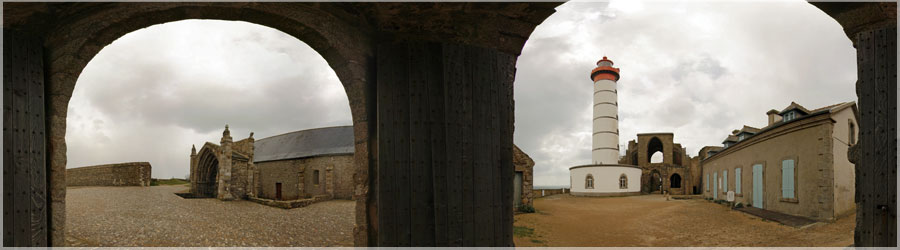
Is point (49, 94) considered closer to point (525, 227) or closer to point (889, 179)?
point (889, 179)

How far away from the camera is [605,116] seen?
26828mm

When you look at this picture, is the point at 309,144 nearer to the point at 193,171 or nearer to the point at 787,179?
the point at 193,171

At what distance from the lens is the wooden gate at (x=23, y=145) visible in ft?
11.5

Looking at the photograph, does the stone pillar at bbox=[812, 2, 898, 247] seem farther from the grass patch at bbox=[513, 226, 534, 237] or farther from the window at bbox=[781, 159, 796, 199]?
the window at bbox=[781, 159, 796, 199]

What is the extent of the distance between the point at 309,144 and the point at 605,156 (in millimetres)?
18129

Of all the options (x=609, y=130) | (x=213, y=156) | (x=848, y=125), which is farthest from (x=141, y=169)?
(x=848, y=125)

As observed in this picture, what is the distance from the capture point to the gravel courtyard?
755cm

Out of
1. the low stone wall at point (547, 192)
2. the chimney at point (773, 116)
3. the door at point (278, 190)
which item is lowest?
the low stone wall at point (547, 192)

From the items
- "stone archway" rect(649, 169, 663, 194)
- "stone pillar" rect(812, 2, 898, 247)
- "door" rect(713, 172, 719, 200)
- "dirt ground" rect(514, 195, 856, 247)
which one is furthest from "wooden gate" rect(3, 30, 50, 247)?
"stone archway" rect(649, 169, 663, 194)

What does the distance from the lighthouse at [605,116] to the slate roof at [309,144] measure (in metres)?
15.7

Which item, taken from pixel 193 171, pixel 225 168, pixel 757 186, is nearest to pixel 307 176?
pixel 225 168

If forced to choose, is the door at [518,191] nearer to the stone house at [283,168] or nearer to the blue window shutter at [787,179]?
Result: the blue window shutter at [787,179]

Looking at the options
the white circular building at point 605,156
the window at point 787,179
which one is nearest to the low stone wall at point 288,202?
the window at point 787,179

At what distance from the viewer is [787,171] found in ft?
35.7
